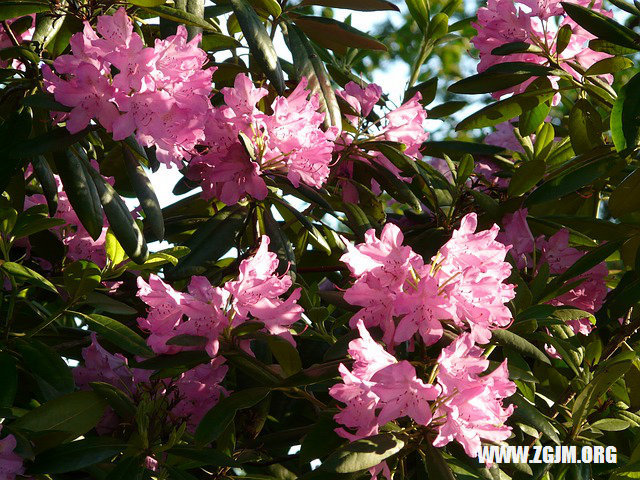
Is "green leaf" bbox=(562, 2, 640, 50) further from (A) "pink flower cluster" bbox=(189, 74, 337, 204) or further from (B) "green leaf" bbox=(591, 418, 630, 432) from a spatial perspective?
(B) "green leaf" bbox=(591, 418, 630, 432)

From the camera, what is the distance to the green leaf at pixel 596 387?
5.00ft

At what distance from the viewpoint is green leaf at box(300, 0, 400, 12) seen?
2010 millimetres

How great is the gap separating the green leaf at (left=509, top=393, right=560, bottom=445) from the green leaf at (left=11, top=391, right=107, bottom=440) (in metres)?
0.68

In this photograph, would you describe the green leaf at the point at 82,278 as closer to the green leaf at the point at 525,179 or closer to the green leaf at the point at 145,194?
the green leaf at the point at 145,194

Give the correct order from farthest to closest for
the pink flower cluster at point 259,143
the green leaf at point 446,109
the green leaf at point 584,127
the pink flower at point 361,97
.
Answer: the green leaf at point 446,109 → the pink flower at point 361,97 → the green leaf at point 584,127 → the pink flower cluster at point 259,143

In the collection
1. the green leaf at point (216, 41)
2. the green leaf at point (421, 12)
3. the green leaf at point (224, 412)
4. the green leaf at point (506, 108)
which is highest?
the green leaf at point (421, 12)

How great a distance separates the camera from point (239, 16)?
175 centimetres

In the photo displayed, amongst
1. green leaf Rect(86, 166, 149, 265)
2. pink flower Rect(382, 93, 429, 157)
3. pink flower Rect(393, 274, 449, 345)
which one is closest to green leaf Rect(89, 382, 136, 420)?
green leaf Rect(86, 166, 149, 265)

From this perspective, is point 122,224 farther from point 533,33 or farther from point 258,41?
point 533,33

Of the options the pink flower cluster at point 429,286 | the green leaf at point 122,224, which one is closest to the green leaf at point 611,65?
the pink flower cluster at point 429,286

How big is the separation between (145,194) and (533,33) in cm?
92

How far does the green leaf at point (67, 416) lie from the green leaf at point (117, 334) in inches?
4.9

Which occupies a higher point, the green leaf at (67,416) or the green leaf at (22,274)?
the green leaf at (22,274)

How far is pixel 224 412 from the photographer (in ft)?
4.85
